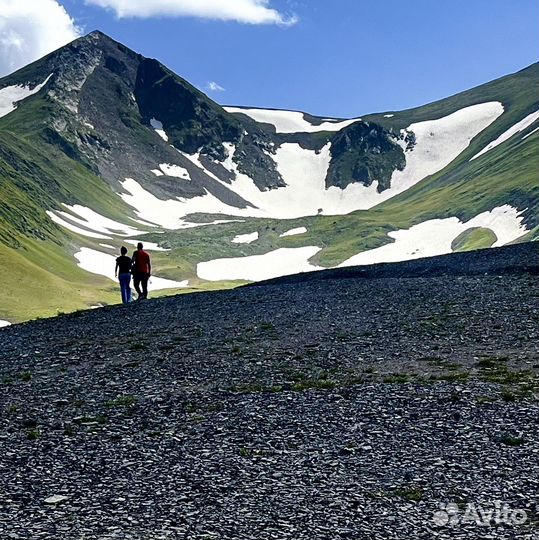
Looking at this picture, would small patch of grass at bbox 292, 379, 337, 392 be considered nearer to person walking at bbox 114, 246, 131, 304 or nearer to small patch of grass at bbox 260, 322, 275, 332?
small patch of grass at bbox 260, 322, 275, 332

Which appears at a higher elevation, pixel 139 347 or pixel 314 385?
pixel 139 347

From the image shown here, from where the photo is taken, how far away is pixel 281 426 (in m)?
18.9

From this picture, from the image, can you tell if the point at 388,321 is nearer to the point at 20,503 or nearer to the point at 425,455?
the point at 425,455

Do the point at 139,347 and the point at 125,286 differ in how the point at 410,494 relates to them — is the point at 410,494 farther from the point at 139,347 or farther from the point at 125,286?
the point at 125,286

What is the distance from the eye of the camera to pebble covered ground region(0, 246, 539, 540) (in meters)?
13.4

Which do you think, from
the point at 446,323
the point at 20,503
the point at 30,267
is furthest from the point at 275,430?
the point at 30,267

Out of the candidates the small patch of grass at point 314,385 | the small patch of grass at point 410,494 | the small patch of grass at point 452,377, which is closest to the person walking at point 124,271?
the small patch of grass at point 314,385

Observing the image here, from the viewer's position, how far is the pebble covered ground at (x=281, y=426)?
1336 cm

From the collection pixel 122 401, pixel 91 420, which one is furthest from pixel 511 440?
pixel 122 401

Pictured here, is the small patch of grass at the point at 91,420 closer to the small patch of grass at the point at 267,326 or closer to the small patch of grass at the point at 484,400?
the small patch of grass at the point at 484,400

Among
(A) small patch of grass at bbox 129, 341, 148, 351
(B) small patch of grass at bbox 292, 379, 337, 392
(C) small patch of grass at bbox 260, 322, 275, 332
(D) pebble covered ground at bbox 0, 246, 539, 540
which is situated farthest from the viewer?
(C) small patch of grass at bbox 260, 322, 275, 332

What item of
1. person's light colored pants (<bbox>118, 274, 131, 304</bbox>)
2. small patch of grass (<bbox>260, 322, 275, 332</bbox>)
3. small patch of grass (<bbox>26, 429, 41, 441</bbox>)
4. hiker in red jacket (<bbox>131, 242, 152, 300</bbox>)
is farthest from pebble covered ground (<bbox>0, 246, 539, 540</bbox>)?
person's light colored pants (<bbox>118, 274, 131, 304</bbox>)

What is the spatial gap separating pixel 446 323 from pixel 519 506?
17.7m

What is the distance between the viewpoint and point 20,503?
46.7 ft
